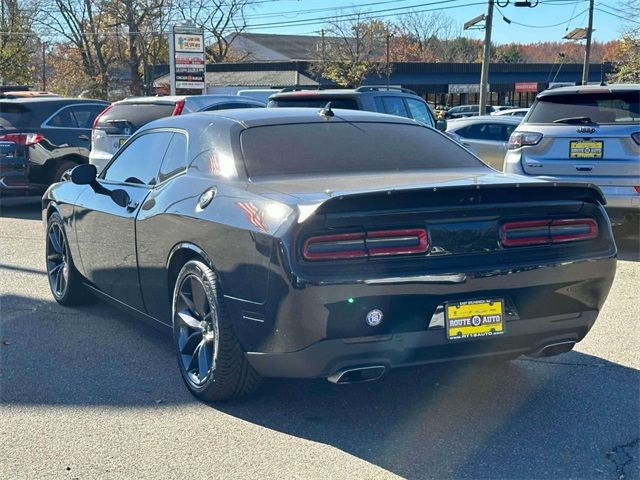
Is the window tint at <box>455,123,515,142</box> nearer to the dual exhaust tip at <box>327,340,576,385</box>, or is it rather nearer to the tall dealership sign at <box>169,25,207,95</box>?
the dual exhaust tip at <box>327,340,576,385</box>

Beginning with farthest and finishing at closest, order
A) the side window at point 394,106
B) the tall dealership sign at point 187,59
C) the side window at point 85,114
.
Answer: the tall dealership sign at point 187,59 → the side window at point 85,114 → the side window at point 394,106

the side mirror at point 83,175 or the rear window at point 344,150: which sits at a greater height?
the rear window at point 344,150

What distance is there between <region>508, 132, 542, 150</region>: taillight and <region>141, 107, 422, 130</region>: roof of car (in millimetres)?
3868

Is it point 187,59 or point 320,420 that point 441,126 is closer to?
point 320,420

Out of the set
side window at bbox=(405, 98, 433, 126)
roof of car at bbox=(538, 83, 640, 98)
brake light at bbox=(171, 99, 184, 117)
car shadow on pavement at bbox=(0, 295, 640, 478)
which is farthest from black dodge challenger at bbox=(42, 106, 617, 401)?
side window at bbox=(405, 98, 433, 126)

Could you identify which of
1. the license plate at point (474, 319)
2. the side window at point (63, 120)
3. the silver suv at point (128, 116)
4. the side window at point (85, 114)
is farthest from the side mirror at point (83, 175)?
the side window at point (85, 114)

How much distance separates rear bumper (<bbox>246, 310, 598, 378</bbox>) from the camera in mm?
3865

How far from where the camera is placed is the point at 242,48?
7206cm

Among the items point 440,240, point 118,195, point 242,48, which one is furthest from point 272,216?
point 242,48

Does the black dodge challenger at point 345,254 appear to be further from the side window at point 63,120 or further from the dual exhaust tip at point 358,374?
the side window at point 63,120

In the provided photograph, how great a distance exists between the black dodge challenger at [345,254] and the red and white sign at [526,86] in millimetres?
52342

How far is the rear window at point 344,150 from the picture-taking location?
485 centimetres

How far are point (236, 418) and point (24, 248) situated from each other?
20.3 ft

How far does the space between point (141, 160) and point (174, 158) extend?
1.87 feet
